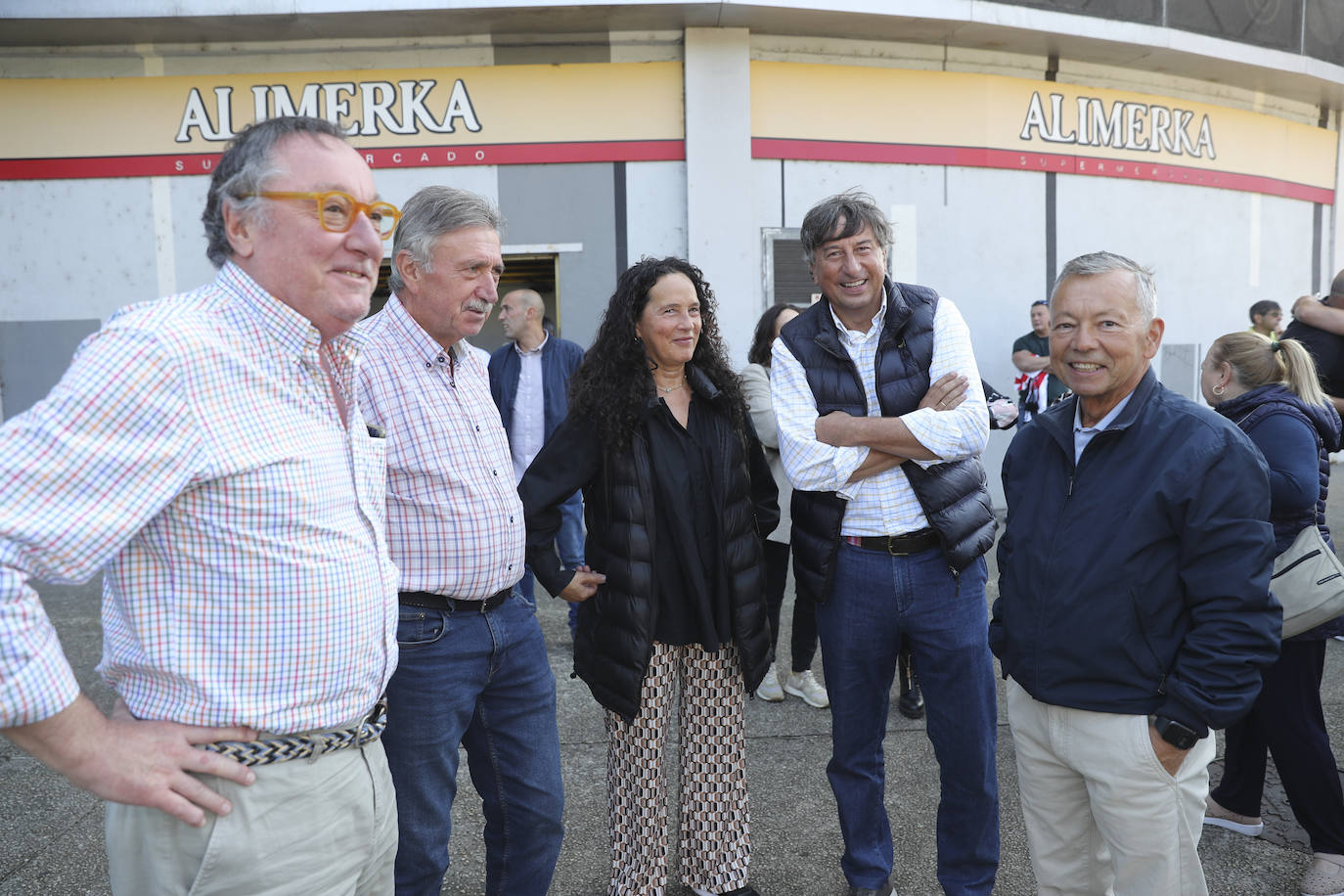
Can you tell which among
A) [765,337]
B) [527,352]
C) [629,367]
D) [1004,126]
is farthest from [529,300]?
[1004,126]

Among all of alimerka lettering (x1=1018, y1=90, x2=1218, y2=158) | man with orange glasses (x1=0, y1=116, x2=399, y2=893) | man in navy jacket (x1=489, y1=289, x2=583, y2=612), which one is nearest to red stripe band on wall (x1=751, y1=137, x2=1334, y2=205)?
→ alimerka lettering (x1=1018, y1=90, x2=1218, y2=158)

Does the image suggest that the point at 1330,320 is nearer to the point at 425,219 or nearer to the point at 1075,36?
the point at 425,219

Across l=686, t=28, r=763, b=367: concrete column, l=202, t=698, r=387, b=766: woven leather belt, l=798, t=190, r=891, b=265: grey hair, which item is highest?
l=686, t=28, r=763, b=367: concrete column

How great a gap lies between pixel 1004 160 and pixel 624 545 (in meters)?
7.28

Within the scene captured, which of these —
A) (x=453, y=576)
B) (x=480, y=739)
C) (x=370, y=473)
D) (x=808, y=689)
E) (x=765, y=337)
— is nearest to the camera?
(x=370, y=473)

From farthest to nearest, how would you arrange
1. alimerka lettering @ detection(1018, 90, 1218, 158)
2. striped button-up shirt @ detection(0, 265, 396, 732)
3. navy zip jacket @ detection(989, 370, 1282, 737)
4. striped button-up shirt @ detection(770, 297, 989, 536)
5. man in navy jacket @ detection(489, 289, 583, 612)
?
Result: alimerka lettering @ detection(1018, 90, 1218, 158) → man in navy jacket @ detection(489, 289, 583, 612) → striped button-up shirt @ detection(770, 297, 989, 536) → navy zip jacket @ detection(989, 370, 1282, 737) → striped button-up shirt @ detection(0, 265, 396, 732)

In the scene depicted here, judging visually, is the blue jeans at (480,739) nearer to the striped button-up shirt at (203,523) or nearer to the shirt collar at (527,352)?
the striped button-up shirt at (203,523)

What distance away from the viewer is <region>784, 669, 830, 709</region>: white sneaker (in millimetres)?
4406

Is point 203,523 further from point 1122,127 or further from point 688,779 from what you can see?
point 1122,127

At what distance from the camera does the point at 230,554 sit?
140 centimetres

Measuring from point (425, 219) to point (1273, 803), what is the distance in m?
3.62

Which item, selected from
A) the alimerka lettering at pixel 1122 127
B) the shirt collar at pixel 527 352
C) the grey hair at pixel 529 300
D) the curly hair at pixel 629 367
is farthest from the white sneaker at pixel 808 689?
the alimerka lettering at pixel 1122 127

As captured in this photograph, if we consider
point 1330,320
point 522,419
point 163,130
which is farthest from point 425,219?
point 163,130

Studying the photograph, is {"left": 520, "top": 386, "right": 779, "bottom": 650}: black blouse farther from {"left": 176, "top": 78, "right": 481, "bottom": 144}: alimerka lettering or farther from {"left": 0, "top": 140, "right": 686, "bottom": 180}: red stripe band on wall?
{"left": 176, "top": 78, "right": 481, "bottom": 144}: alimerka lettering
